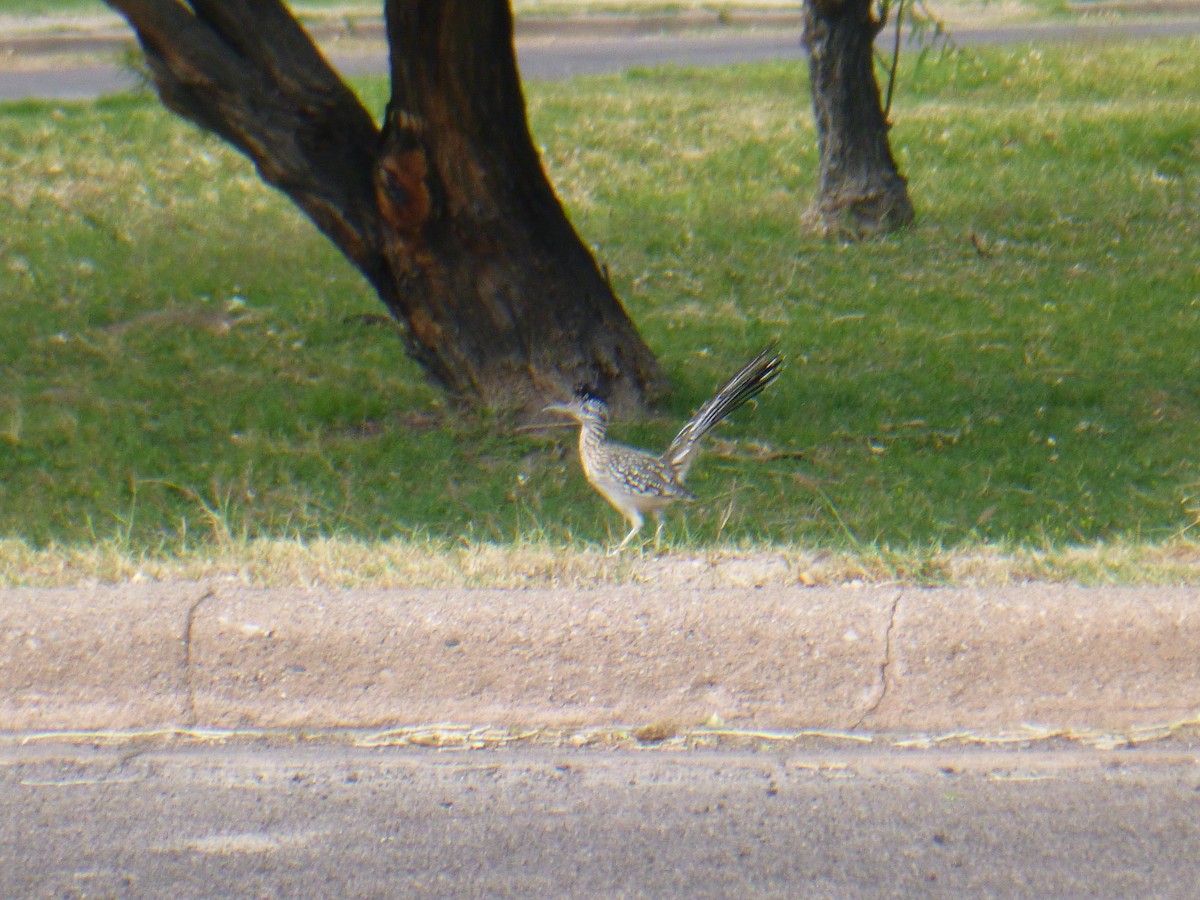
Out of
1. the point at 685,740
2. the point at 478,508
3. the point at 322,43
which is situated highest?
the point at 685,740

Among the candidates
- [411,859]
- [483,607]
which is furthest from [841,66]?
[411,859]

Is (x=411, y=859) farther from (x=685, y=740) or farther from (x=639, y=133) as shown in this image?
(x=639, y=133)

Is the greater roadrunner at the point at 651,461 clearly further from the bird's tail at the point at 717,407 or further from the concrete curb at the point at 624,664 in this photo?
the concrete curb at the point at 624,664

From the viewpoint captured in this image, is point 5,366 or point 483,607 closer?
point 483,607

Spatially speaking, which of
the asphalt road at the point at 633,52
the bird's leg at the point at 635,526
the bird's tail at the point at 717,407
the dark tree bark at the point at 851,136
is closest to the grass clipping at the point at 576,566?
the bird's leg at the point at 635,526

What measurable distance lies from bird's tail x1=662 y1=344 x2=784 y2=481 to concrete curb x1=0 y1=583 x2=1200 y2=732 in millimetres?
1462

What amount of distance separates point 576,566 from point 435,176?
9.04 ft

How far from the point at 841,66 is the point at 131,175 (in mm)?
5861

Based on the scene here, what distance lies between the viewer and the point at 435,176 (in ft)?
22.4

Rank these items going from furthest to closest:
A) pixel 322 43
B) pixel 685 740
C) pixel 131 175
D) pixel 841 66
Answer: pixel 322 43
pixel 131 175
pixel 841 66
pixel 685 740

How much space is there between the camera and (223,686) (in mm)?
4172

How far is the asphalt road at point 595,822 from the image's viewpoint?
333 cm

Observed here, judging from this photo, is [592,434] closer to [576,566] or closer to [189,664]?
[576,566]

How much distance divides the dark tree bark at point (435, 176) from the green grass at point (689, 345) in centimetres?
41
